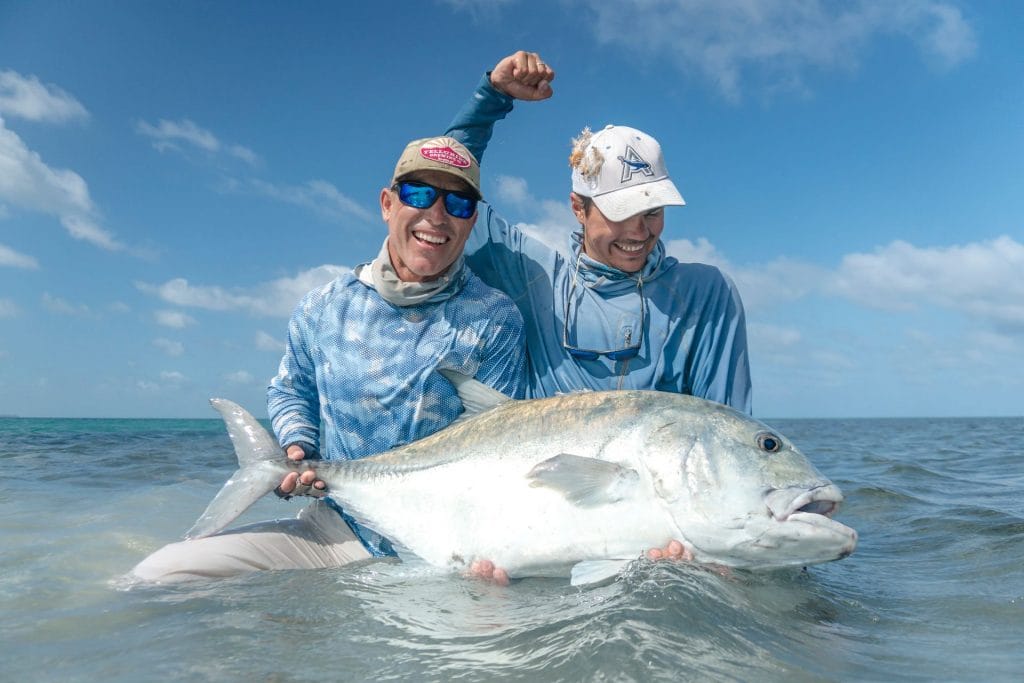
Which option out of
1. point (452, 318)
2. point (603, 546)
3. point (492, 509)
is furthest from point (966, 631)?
point (452, 318)

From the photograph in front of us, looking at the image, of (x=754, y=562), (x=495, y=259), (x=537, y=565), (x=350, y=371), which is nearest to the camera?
(x=754, y=562)

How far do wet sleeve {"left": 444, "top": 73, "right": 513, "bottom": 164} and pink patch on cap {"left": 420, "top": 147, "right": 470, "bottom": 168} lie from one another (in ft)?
1.84

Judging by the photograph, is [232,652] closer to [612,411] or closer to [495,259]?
[612,411]

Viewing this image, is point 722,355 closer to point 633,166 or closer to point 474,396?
point 633,166

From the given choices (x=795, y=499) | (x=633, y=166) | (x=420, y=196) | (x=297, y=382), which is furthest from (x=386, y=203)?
(x=795, y=499)

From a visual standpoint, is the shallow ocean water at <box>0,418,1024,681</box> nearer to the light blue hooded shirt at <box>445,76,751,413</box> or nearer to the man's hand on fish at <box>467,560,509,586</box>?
the man's hand on fish at <box>467,560,509,586</box>

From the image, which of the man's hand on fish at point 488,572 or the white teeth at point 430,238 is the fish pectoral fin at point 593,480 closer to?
the man's hand on fish at point 488,572

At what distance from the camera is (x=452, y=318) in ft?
13.0

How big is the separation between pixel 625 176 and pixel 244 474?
257 cm

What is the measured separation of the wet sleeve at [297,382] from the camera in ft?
13.0

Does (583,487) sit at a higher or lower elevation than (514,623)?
higher

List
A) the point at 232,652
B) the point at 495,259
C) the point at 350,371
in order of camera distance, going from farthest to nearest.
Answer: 1. the point at 495,259
2. the point at 350,371
3. the point at 232,652

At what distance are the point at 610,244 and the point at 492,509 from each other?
178cm

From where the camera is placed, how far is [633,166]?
13.6 ft
